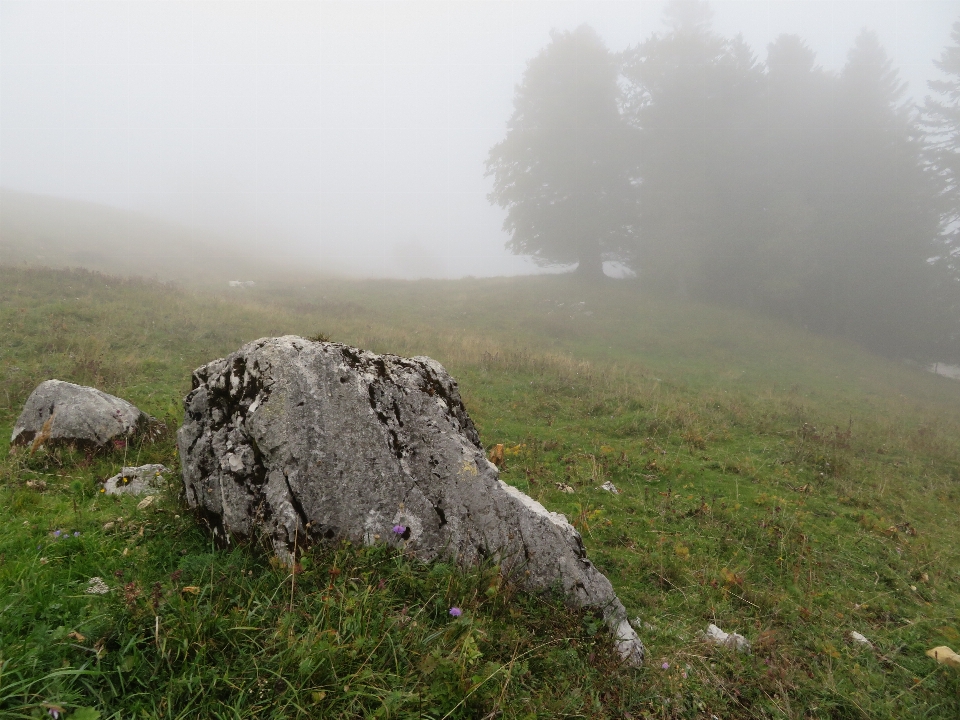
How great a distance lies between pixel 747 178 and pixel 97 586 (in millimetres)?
41248

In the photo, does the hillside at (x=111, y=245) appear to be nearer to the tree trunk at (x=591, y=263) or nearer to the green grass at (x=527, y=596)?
the green grass at (x=527, y=596)

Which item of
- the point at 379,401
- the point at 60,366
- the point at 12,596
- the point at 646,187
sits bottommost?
the point at 60,366

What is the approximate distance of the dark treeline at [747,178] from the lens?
1212 inches

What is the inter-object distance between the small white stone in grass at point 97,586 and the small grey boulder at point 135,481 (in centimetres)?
157

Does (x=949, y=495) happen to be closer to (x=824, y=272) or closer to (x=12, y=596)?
(x=12, y=596)

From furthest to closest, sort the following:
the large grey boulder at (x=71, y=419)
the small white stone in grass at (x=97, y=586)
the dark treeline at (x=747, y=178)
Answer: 1. the dark treeline at (x=747, y=178)
2. the large grey boulder at (x=71, y=419)
3. the small white stone in grass at (x=97, y=586)

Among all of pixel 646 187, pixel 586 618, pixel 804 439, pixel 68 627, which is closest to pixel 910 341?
pixel 646 187

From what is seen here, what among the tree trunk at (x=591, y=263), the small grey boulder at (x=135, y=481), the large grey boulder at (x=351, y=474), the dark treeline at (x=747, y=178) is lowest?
the small grey boulder at (x=135, y=481)

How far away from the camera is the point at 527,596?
362 centimetres

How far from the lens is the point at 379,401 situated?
164 inches

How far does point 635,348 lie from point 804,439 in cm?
1317

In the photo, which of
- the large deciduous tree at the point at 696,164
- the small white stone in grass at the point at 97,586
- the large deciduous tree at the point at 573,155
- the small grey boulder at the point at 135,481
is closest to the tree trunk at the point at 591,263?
the large deciduous tree at the point at 573,155

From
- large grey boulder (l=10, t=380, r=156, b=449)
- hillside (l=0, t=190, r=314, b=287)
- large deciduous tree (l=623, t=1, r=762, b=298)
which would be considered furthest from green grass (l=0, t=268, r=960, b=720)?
large deciduous tree (l=623, t=1, r=762, b=298)

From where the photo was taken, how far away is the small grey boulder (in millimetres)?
4426
